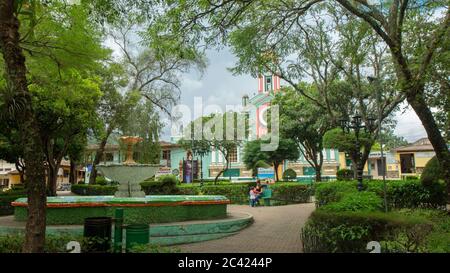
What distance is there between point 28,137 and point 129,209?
6.27 m

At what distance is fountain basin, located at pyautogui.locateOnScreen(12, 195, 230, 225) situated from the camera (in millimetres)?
10594

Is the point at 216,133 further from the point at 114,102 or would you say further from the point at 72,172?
the point at 72,172

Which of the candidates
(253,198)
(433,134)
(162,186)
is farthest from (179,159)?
(433,134)

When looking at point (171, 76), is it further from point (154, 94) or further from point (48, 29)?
point (48, 29)

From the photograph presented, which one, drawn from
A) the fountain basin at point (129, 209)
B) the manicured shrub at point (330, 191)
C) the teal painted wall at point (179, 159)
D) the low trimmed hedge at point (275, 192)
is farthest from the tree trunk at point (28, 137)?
the teal painted wall at point (179, 159)

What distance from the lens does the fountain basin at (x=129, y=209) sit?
10594 mm

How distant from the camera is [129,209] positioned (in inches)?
426

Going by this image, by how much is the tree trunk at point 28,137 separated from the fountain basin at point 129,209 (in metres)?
5.93

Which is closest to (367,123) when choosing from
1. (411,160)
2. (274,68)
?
(274,68)

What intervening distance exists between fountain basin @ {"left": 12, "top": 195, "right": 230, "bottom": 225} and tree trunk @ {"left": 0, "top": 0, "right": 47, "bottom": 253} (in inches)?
234

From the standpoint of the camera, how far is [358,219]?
6.89 meters

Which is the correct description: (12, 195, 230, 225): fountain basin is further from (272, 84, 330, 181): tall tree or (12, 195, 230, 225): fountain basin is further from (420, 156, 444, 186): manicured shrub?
(272, 84, 330, 181): tall tree

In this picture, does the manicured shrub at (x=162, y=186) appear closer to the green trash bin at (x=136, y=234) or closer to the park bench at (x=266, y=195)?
the park bench at (x=266, y=195)

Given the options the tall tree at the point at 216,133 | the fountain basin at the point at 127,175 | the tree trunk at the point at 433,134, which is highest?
the tall tree at the point at 216,133
